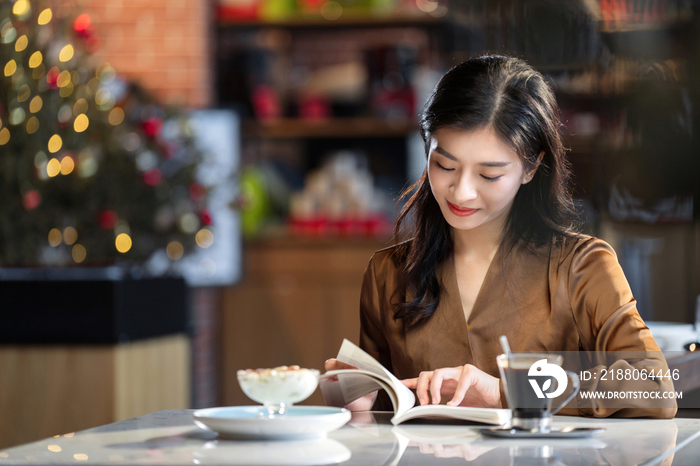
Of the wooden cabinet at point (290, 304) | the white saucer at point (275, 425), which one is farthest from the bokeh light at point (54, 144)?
the white saucer at point (275, 425)

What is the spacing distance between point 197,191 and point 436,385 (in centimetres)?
209

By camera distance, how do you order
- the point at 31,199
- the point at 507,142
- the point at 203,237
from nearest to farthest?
the point at 507,142 < the point at 31,199 < the point at 203,237

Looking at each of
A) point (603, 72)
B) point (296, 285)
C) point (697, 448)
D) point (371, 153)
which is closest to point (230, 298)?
point (296, 285)

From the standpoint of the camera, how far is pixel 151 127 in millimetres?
2906

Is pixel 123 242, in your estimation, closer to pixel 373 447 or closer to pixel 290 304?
pixel 290 304

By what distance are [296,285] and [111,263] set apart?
106 centimetres

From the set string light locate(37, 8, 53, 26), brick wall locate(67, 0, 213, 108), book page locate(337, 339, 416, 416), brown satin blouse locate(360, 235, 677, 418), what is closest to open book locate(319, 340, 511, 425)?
book page locate(337, 339, 416, 416)

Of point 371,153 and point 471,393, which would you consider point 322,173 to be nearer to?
point 371,153

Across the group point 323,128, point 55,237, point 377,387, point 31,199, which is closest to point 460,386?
point 377,387

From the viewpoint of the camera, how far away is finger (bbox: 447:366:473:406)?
102 centimetres

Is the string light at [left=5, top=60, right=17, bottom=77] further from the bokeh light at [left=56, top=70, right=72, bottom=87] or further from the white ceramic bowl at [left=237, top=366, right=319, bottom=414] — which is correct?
the white ceramic bowl at [left=237, top=366, right=319, bottom=414]

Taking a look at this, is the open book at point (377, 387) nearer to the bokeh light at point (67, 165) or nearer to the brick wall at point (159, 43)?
the bokeh light at point (67, 165)

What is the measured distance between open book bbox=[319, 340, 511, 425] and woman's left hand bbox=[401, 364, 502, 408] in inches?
0.9

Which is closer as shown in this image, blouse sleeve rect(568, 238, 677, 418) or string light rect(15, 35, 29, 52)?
blouse sleeve rect(568, 238, 677, 418)
